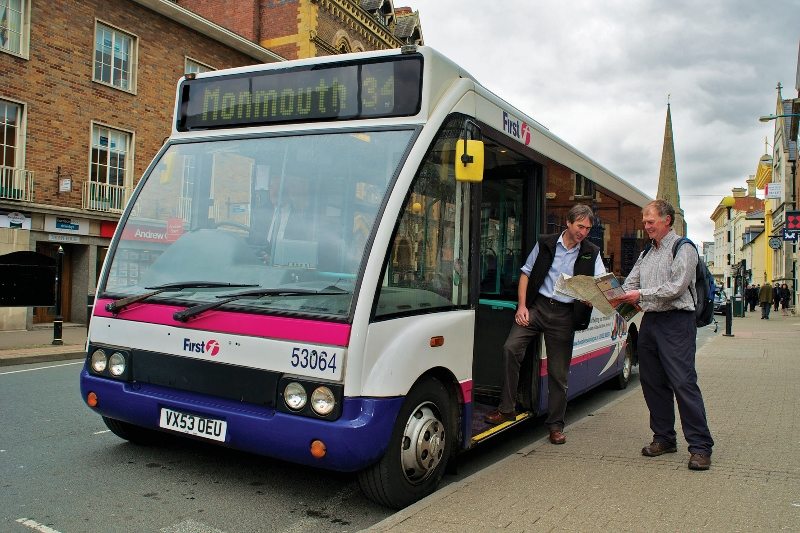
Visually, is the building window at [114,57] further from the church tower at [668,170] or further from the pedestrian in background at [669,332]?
the church tower at [668,170]

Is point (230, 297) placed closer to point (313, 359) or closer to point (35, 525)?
point (313, 359)

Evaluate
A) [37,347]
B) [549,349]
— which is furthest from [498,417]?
[37,347]

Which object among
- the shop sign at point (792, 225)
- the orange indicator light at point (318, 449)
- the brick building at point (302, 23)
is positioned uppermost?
the brick building at point (302, 23)

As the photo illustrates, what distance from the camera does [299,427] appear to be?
3.80 meters

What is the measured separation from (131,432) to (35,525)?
1397 millimetres

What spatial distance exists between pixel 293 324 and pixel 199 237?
1108 mm

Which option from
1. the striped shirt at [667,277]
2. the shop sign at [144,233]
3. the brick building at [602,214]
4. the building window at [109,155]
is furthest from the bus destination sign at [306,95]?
the building window at [109,155]

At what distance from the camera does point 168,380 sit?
4301 mm

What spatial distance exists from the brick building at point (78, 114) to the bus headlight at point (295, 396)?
669 inches

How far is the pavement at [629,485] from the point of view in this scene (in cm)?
371

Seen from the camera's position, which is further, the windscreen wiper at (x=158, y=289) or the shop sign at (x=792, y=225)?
the shop sign at (x=792, y=225)

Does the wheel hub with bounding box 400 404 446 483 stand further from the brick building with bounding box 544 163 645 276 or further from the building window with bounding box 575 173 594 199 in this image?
the building window with bounding box 575 173 594 199

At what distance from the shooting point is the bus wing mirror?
436 centimetres

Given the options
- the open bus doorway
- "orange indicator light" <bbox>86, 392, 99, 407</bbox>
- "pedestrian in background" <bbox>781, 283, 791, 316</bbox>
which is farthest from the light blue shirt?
"pedestrian in background" <bbox>781, 283, 791, 316</bbox>
